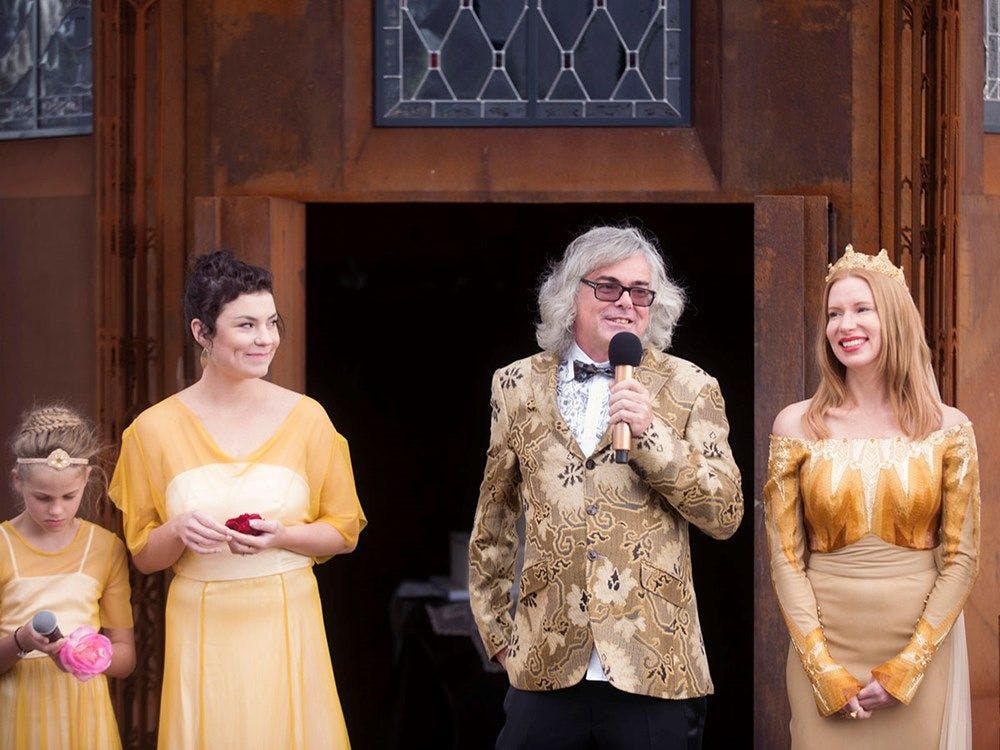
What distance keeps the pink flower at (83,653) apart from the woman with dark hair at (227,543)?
0.20 m

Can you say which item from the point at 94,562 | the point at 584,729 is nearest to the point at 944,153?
the point at 584,729

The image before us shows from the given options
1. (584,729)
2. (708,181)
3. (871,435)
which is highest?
(708,181)

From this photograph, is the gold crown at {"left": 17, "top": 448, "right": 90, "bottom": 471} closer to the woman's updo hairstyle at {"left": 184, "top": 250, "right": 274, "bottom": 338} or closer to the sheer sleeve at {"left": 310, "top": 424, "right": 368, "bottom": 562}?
the woman's updo hairstyle at {"left": 184, "top": 250, "right": 274, "bottom": 338}

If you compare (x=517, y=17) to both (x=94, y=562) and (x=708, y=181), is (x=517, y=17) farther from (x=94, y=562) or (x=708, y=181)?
(x=94, y=562)

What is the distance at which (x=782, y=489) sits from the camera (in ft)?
14.8

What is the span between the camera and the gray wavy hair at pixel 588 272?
4.43m

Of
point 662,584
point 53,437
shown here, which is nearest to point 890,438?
point 662,584

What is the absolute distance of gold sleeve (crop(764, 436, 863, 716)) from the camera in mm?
4371

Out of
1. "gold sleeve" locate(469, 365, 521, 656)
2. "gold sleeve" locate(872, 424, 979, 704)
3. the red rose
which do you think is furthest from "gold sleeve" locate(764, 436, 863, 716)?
the red rose

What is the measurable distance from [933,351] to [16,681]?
10.7ft

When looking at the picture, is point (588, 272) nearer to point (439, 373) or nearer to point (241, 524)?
point (241, 524)

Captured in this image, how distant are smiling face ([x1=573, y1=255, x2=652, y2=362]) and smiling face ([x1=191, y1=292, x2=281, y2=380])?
35.3 inches

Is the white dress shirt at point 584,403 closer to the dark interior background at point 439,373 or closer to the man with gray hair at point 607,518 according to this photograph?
the man with gray hair at point 607,518

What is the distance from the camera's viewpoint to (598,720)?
14.0ft
